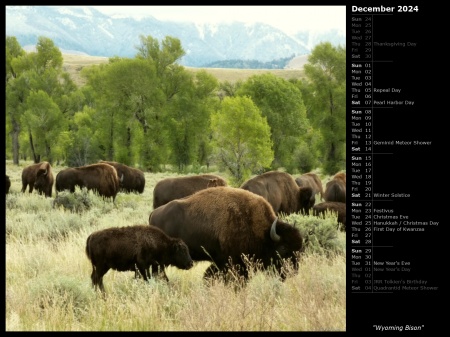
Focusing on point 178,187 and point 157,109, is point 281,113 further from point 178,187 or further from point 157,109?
point 178,187

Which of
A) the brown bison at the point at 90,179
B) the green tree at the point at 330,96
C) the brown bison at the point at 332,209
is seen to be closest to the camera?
the brown bison at the point at 332,209

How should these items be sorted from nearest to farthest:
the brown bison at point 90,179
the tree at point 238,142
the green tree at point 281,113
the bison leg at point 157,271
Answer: the bison leg at point 157,271 → the brown bison at point 90,179 → the tree at point 238,142 → the green tree at point 281,113

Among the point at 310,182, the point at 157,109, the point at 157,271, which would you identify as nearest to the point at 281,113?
the point at 157,109

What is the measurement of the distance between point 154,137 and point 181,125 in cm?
346

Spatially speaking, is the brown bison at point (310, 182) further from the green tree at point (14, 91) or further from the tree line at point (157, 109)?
the green tree at point (14, 91)

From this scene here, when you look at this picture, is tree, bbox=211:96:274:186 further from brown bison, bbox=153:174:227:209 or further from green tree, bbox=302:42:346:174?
green tree, bbox=302:42:346:174

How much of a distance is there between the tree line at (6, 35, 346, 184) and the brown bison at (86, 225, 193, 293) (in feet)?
103

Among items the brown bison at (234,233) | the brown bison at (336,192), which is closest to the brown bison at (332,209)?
the brown bison at (336,192)

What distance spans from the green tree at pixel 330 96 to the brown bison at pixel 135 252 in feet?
111

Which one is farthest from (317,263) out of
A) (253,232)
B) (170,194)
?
(170,194)

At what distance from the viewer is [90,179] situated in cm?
1878

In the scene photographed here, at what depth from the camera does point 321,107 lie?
42.7 metres

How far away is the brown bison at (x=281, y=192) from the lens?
507 inches

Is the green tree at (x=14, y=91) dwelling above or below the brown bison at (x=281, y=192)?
above
